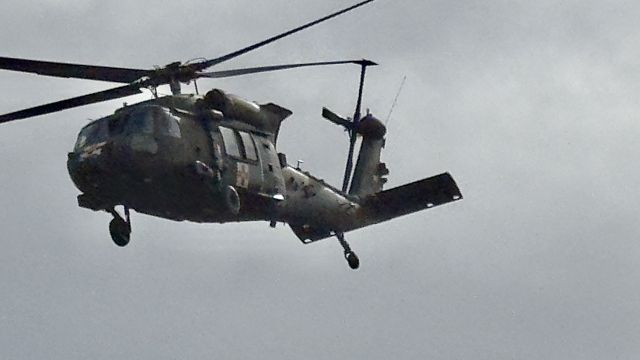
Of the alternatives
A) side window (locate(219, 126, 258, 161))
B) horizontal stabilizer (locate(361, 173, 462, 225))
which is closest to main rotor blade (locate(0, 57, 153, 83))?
side window (locate(219, 126, 258, 161))

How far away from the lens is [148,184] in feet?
133

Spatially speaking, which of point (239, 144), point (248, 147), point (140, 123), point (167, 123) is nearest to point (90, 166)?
point (140, 123)

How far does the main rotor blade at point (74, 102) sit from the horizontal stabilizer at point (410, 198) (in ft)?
28.2

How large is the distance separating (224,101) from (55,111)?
4.60 m

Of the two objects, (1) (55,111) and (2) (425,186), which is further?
(2) (425,186)

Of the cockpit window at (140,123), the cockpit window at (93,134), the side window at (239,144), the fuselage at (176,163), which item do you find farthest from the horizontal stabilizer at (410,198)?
the cockpit window at (93,134)

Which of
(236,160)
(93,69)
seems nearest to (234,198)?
(236,160)

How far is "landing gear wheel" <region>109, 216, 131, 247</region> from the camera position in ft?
138

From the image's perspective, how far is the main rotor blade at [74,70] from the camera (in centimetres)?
4056

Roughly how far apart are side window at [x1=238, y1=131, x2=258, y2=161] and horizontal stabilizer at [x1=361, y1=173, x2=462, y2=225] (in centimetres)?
529

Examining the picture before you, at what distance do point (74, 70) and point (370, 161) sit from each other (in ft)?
45.3

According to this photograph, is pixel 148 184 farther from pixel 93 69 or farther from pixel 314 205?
pixel 314 205

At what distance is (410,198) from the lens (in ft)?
153

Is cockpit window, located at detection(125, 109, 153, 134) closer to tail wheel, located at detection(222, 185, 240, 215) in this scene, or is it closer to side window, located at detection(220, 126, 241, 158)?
side window, located at detection(220, 126, 241, 158)
